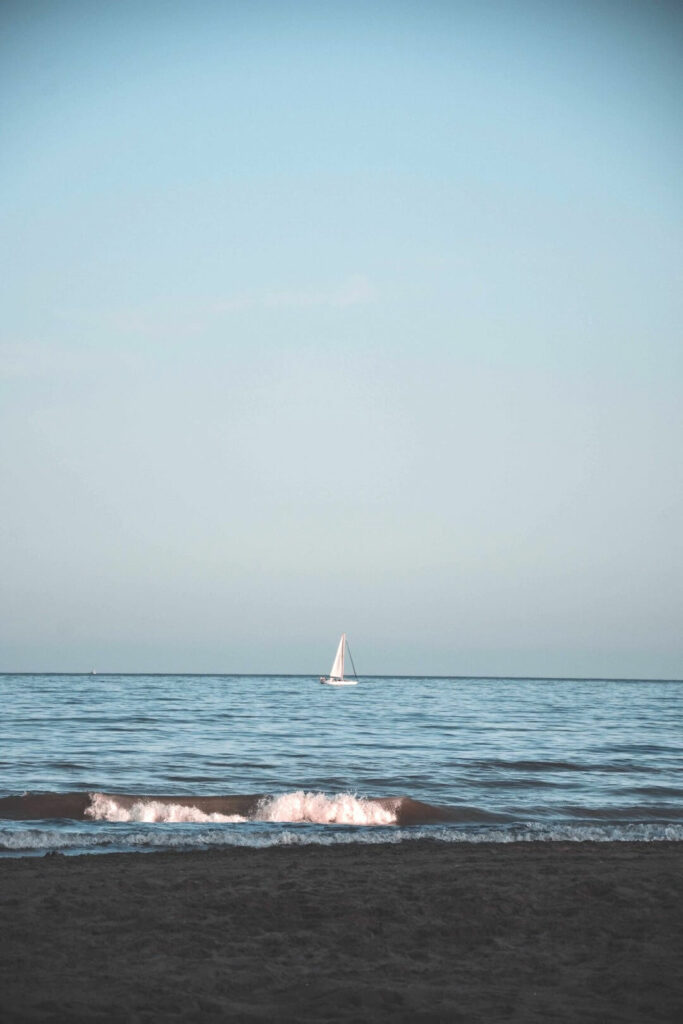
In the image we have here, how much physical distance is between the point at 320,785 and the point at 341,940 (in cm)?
1207

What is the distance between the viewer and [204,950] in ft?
22.5

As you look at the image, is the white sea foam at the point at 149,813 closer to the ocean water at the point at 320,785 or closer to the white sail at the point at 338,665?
the ocean water at the point at 320,785

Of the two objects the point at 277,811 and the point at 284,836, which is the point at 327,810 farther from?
the point at 284,836

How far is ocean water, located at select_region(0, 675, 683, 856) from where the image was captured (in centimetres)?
1409

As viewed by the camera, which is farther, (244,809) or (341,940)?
(244,809)

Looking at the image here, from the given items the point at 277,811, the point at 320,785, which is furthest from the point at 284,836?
the point at 320,785

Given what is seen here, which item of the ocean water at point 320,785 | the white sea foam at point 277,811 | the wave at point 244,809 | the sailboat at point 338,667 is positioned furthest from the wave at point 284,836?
the sailboat at point 338,667

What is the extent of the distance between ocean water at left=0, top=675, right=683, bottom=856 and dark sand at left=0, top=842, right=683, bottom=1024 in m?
3.13

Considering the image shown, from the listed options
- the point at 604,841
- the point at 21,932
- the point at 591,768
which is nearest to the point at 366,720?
the point at 591,768

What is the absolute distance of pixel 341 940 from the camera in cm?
720

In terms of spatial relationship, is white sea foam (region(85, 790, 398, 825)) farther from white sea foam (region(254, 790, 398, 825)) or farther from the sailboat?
the sailboat

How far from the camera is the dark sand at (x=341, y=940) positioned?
A: 5.60m

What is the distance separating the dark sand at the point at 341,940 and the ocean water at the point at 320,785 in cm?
313

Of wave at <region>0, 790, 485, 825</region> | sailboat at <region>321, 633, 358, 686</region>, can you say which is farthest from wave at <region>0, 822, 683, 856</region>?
sailboat at <region>321, 633, 358, 686</region>
